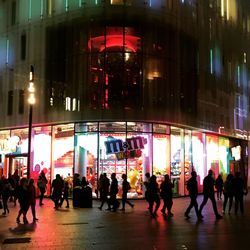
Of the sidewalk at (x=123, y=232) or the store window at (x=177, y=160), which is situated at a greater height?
the store window at (x=177, y=160)

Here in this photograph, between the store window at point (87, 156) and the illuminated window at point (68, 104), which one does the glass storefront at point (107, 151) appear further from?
the illuminated window at point (68, 104)

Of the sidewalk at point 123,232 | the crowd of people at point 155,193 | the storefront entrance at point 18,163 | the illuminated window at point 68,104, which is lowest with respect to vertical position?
the sidewalk at point 123,232

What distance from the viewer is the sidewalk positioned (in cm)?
1225

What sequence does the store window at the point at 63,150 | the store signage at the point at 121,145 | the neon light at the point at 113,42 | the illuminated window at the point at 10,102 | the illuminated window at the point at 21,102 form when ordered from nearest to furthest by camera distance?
the store signage at the point at 121,145
the neon light at the point at 113,42
the store window at the point at 63,150
the illuminated window at the point at 21,102
the illuminated window at the point at 10,102

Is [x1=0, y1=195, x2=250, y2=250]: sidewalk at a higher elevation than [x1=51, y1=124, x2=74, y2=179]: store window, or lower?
lower

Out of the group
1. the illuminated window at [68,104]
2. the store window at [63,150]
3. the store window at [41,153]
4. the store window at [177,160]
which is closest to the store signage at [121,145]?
the store window at [63,150]

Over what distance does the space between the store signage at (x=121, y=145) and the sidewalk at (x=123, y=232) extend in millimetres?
8171

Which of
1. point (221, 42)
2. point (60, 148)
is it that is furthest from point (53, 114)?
point (221, 42)

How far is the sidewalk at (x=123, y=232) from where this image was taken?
12.2m

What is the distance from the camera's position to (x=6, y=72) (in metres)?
33.6

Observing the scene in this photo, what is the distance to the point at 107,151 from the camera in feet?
94.7

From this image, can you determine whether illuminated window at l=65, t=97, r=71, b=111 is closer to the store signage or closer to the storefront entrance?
the store signage

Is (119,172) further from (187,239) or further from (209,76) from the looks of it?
(187,239)

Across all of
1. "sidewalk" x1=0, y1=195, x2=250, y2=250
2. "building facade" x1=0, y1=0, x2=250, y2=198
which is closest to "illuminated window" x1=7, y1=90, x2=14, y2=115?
"building facade" x1=0, y1=0, x2=250, y2=198
